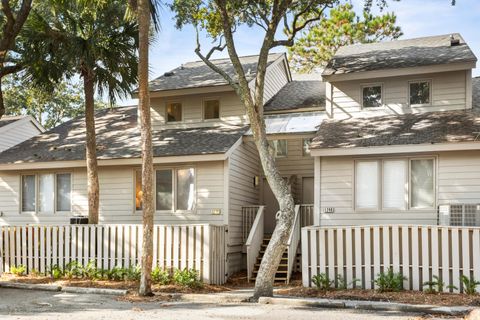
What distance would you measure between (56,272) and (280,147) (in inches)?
348

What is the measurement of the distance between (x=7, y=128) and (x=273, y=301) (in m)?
18.9

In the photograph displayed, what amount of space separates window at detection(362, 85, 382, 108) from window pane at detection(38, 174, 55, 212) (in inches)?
403

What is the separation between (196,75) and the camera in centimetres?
2000

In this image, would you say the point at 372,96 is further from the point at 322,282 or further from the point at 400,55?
the point at 322,282

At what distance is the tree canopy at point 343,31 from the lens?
36.6 meters

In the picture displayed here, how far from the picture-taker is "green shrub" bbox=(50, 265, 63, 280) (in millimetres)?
14656

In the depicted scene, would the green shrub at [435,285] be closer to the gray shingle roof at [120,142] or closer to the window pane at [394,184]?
the window pane at [394,184]

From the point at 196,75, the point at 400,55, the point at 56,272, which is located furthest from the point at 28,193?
the point at 400,55

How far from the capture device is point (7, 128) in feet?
83.9

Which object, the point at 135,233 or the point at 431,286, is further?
the point at 135,233

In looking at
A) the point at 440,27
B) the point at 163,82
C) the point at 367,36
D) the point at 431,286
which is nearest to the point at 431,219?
the point at 431,286

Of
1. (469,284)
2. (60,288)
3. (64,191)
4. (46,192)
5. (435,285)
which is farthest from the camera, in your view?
(46,192)

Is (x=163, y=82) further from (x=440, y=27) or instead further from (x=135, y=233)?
(x=440, y=27)

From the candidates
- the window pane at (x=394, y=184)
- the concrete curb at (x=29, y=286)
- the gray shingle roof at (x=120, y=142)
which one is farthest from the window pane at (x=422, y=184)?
the concrete curb at (x=29, y=286)
